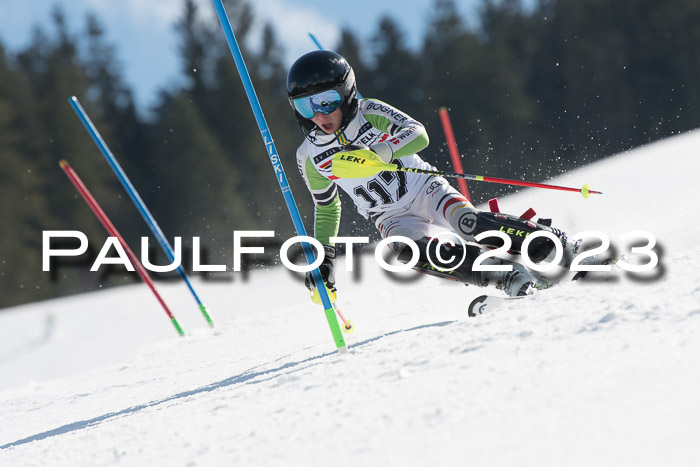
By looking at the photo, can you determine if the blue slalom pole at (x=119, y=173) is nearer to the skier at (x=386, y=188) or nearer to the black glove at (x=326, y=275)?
the skier at (x=386, y=188)

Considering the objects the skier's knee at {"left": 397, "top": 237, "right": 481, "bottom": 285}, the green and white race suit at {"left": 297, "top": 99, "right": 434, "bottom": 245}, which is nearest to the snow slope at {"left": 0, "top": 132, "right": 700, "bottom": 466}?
the skier's knee at {"left": 397, "top": 237, "right": 481, "bottom": 285}

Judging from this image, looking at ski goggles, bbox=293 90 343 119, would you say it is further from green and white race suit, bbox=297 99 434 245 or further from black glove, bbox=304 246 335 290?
black glove, bbox=304 246 335 290

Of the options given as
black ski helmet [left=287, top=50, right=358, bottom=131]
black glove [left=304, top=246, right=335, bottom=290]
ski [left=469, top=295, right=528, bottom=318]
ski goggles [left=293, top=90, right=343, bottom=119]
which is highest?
black ski helmet [left=287, top=50, right=358, bottom=131]

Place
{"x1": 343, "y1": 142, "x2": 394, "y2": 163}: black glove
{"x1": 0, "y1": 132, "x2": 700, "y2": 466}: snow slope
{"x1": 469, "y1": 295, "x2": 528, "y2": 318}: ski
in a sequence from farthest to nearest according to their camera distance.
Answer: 1. {"x1": 343, "y1": 142, "x2": 394, "y2": 163}: black glove
2. {"x1": 469, "y1": 295, "x2": 528, "y2": 318}: ski
3. {"x1": 0, "y1": 132, "x2": 700, "y2": 466}: snow slope

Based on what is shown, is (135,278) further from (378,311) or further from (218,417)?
(218,417)

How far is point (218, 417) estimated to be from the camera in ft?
8.34

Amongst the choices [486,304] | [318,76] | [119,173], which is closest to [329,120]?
[318,76]

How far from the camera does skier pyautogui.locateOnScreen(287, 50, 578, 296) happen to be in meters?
3.76

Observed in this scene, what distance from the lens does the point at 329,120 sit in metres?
4.01

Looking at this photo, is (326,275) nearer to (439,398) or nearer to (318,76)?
(318,76)

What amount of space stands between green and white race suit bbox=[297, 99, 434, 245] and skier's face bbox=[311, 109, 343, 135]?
0.20 ft

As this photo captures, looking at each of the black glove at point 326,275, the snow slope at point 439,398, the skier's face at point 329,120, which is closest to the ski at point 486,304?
the snow slope at point 439,398

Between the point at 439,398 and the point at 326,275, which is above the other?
the point at 326,275

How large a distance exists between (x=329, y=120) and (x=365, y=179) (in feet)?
1.41
